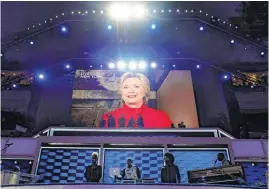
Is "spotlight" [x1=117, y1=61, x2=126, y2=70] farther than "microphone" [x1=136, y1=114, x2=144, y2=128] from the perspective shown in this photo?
Yes

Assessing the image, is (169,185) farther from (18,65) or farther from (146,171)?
(18,65)

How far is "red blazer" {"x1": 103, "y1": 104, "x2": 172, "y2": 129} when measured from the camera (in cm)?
1166

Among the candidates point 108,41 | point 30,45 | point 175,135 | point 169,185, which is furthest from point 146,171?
point 30,45

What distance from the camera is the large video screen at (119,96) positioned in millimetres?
12953

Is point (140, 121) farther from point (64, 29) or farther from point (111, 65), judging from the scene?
point (64, 29)

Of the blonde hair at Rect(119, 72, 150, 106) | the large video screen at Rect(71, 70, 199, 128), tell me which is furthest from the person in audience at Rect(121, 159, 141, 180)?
the blonde hair at Rect(119, 72, 150, 106)

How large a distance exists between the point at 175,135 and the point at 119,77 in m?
5.24

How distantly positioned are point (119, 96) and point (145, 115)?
1702 millimetres

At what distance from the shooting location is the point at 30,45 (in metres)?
13.7

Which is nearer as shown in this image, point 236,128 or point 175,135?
point 175,135

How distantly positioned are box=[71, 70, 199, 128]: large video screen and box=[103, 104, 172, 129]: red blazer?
0.26 ft

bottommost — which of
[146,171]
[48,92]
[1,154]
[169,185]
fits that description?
[169,185]

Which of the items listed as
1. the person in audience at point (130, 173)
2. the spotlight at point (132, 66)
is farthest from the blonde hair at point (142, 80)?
the person in audience at point (130, 173)

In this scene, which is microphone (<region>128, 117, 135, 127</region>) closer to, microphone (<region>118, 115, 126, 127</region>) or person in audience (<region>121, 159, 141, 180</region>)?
microphone (<region>118, 115, 126, 127</region>)
